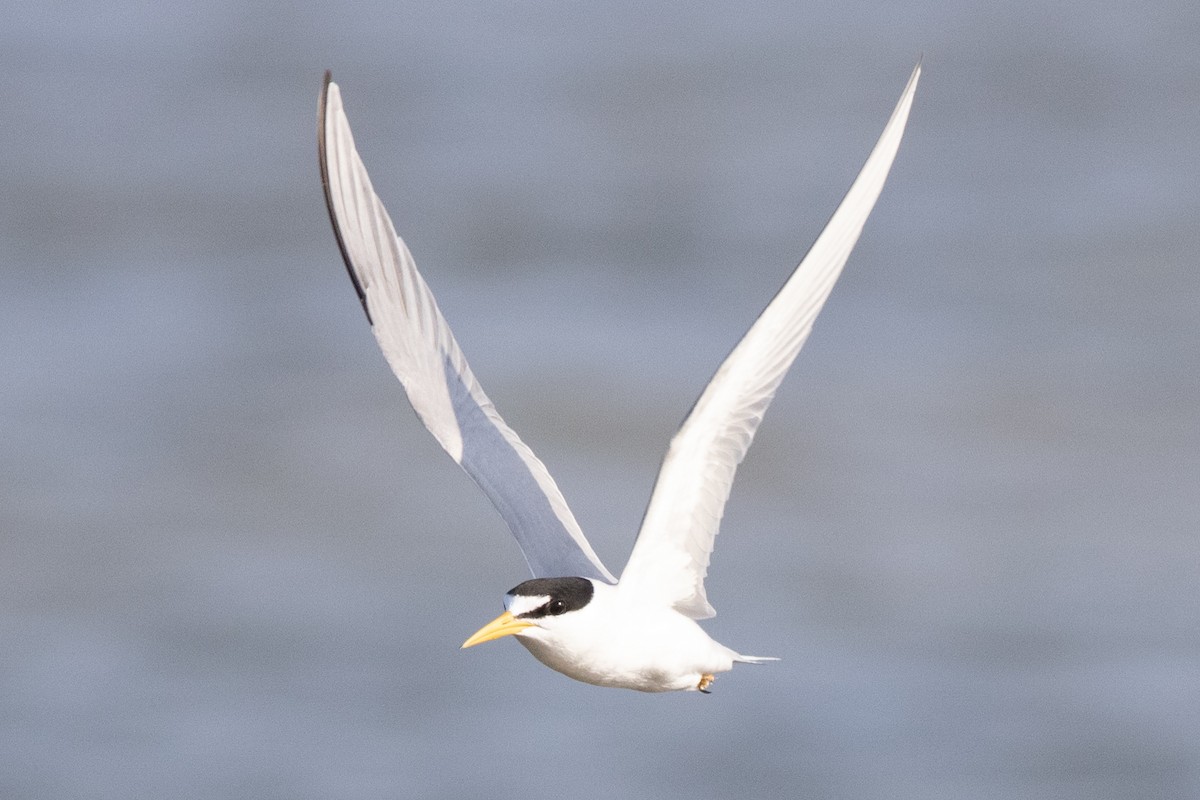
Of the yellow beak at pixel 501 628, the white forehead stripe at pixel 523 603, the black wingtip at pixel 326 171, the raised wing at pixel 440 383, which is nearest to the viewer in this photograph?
the yellow beak at pixel 501 628

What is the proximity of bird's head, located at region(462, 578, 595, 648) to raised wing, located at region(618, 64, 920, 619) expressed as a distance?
0.41 metres

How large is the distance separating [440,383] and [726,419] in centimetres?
160

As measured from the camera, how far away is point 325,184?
803 cm

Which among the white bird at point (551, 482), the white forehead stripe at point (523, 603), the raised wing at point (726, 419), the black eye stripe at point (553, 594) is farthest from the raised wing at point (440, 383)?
the white forehead stripe at point (523, 603)

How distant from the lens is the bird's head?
7.14 meters

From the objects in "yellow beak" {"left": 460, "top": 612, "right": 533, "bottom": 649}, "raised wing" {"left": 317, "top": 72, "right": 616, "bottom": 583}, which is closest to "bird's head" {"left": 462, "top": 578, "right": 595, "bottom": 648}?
"yellow beak" {"left": 460, "top": 612, "right": 533, "bottom": 649}

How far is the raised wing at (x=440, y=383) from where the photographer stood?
8203mm

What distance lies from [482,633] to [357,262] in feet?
6.44

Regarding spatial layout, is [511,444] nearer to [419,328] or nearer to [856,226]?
[419,328]

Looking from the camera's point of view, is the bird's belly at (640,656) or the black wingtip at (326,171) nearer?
the bird's belly at (640,656)

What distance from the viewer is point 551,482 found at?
8.54m

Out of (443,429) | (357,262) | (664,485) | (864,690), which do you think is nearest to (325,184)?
(357,262)

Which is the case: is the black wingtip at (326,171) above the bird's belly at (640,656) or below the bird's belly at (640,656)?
above

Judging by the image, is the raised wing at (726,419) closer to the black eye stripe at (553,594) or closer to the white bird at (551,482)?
the white bird at (551,482)
